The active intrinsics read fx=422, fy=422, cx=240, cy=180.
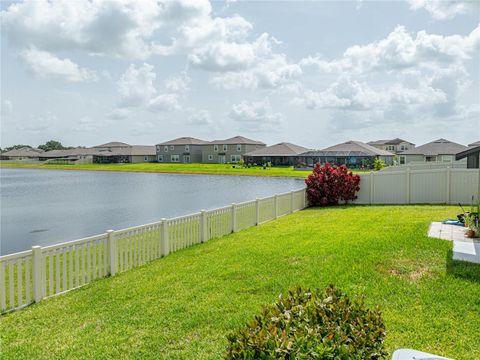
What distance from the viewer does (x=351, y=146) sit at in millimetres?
61531

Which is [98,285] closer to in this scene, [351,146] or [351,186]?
[351,186]

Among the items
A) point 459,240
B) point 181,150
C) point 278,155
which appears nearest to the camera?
point 459,240

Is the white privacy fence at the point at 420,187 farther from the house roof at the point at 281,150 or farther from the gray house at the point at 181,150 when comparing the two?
the gray house at the point at 181,150

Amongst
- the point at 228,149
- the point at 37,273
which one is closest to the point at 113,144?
the point at 228,149

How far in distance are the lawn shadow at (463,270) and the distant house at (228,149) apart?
76475 mm

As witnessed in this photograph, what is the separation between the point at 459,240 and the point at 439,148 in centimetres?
4798

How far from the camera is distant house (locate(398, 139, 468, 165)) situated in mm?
50797

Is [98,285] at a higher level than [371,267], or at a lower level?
lower

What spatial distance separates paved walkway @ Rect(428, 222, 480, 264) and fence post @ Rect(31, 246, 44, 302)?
23.4 ft

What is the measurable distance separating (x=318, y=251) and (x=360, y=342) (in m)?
5.57

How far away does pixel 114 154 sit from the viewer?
96.0 m

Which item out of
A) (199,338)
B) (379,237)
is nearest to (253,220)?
(379,237)

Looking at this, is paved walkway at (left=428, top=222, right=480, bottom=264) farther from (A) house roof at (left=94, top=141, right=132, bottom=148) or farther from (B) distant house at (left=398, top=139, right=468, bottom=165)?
(A) house roof at (left=94, top=141, right=132, bottom=148)

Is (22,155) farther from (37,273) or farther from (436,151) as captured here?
(37,273)
